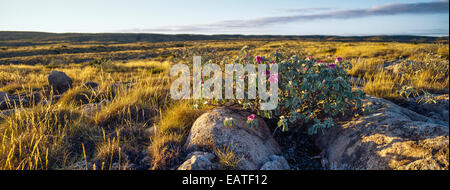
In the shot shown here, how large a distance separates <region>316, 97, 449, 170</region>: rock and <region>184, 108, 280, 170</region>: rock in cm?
68

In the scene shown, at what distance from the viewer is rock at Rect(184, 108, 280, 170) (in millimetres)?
2256

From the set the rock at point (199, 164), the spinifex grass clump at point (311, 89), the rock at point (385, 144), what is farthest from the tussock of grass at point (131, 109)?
the rock at point (385, 144)

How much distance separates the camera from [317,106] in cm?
301

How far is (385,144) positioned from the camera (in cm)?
212

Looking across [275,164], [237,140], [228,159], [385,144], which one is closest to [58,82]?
[237,140]

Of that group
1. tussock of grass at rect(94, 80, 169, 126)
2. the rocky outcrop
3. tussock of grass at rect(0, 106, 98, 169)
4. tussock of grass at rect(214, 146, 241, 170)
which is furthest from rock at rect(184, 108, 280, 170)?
the rocky outcrop

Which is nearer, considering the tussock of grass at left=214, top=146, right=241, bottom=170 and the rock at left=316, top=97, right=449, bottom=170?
the rock at left=316, top=97, right=449, bottom=170

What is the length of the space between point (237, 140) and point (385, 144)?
1413 mm

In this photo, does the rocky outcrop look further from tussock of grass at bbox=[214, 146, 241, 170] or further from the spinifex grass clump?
tussock of grass at bbox=[214, 146, 241, 170]

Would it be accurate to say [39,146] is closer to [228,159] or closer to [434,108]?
[228,159]

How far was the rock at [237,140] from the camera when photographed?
7.40 ft
